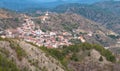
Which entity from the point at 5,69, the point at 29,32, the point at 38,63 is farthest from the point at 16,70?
the point at 29,32

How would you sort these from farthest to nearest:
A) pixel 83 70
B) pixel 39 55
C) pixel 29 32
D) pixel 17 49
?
pixel 29 32 → pixel 83 70 → pixel 39 55 → pixel 17 49

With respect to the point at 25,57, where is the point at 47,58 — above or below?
below

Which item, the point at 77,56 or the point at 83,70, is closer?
the point at 83,70

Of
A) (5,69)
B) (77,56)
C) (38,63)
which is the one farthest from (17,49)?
(77,56)

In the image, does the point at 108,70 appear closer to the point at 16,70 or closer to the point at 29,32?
the point at 16,70

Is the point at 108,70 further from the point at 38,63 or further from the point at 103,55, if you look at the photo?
the point at 38,63

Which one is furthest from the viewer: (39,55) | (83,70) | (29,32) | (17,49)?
(29,32)

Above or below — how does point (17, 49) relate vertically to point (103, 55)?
above

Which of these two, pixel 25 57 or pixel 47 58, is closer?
pixel 25 57

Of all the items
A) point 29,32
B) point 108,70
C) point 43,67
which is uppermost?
point 43,67
